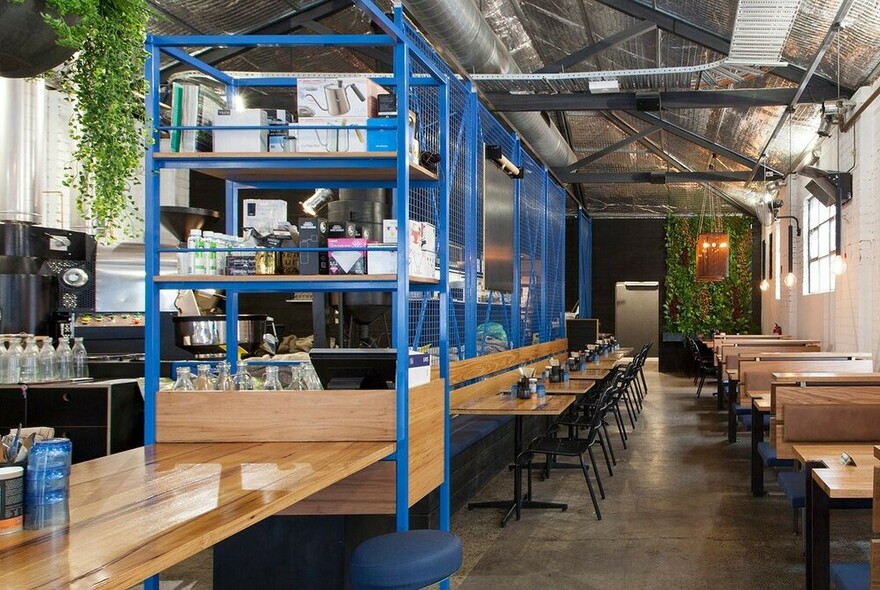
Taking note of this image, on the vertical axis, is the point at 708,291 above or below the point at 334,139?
below

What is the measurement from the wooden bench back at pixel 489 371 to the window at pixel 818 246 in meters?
3.59

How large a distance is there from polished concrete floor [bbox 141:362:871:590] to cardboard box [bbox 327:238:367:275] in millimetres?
1881

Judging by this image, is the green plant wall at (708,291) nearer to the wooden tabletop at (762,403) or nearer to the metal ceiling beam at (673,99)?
the metal ceiling beam at (673,99)

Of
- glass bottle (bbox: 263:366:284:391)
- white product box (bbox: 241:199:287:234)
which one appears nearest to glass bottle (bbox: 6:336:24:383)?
white product box (bbox: 241:199:287:234)

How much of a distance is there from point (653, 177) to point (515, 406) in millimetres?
8676

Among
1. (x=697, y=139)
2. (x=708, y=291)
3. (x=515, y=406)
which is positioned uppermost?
(x=697, y=139)

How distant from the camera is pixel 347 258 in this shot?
3.17m

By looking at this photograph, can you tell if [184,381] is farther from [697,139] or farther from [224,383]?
[697,139]

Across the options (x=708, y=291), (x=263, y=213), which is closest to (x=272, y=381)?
(x=263, y=213)

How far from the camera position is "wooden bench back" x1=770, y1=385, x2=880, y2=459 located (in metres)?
4.26

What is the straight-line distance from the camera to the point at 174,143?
320cm

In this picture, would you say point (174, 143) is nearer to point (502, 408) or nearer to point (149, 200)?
point (149, 200)

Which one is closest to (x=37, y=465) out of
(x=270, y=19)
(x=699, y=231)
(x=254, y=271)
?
(x=254, y=271)

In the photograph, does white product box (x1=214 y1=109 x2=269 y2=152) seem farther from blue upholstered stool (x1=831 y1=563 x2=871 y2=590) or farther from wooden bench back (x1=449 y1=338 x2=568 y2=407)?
wooden bench back (x1=449 y1=338 x2=568 y2=407)
